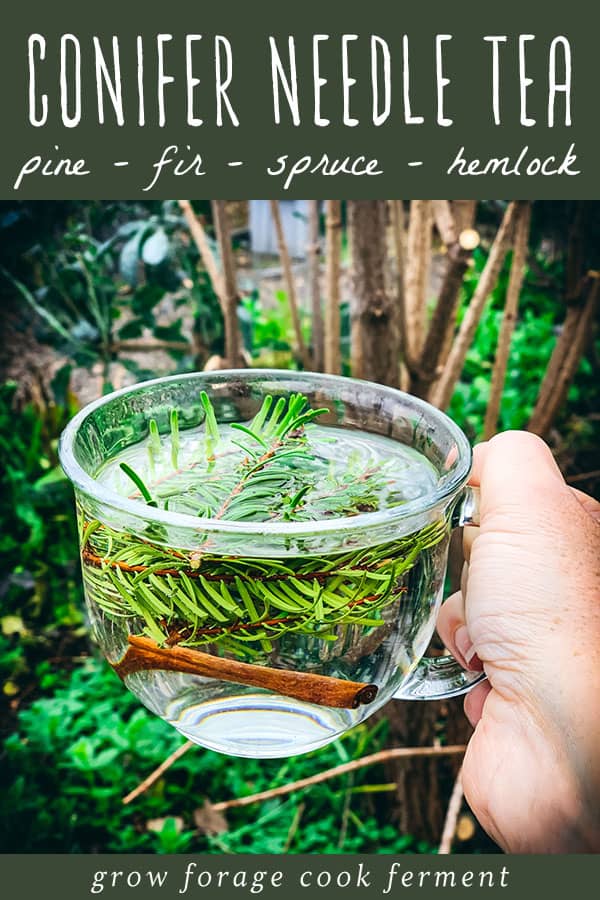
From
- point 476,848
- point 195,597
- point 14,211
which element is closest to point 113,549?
point 195,597

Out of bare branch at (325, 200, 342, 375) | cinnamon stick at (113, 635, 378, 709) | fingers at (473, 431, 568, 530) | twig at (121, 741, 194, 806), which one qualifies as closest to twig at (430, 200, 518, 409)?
bare branch at (325, 200, 342, 375)

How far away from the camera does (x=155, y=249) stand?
128 centimetres

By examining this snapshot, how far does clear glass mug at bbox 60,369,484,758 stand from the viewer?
0.48 metres

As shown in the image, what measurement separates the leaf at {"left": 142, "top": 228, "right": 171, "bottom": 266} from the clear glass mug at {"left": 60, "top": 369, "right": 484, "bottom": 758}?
673mm

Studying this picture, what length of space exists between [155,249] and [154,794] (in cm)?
88

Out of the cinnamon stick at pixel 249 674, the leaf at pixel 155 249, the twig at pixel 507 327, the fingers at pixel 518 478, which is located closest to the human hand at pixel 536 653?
the fingers at pixel 518 478

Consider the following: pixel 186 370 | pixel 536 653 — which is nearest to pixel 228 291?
pixel 186 370

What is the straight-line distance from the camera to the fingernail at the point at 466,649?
677 mm

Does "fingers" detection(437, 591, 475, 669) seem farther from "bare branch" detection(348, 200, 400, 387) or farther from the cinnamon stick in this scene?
"bare branch" detection(348, 200, 400, 387)

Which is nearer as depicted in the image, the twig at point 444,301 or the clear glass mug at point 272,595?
the clear glass mug at point 272,595

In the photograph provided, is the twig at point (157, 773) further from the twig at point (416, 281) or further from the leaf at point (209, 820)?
the twig at point (416, 281)

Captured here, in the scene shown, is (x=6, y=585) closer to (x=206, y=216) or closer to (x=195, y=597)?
(x=206, y=216)

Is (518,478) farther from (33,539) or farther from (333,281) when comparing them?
(33,539)

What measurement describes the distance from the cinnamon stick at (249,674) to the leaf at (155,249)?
0.84 m
